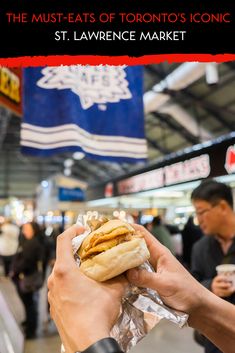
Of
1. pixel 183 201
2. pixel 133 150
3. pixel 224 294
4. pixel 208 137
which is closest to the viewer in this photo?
pixel 224 294

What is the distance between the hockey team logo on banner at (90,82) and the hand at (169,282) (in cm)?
189

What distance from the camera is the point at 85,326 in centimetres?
71

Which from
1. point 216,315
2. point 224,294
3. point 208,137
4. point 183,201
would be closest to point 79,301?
point 216,315

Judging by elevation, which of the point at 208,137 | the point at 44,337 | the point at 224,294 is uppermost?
the point at 208,137

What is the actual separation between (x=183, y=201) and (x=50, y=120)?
7.27 metres

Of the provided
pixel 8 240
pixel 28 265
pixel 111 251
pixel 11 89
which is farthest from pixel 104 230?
pixel 8 240

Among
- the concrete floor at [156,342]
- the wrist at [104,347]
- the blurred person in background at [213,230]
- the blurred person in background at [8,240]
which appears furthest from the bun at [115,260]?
the blurred person in background at [8,240]

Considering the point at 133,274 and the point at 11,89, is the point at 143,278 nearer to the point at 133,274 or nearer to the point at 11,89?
the point at 133,274

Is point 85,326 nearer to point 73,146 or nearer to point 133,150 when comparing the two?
point 73,146

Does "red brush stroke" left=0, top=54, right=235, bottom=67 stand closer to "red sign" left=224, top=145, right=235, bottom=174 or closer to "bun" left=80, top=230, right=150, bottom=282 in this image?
"bun" left=80, top=230, right=150, bottom=282

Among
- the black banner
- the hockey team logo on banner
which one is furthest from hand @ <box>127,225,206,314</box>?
the hockey team logo on banner

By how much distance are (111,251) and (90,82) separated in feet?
6.81

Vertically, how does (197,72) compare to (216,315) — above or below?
above

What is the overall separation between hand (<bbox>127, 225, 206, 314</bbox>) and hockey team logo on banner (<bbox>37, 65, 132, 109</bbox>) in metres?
1.89
